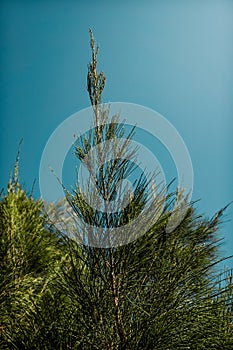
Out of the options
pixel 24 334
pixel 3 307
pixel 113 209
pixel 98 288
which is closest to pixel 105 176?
pixel 113 209

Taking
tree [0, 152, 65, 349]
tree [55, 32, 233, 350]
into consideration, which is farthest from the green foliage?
tree [0, 152, 65, 349]

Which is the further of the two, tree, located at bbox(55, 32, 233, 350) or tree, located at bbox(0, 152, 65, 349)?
tree, located at bbox(0, 152, 65, 349)

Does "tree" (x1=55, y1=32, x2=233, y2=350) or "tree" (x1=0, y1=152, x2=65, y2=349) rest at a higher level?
"tree" (x1=0, y1=152, x2=65, y2=349)

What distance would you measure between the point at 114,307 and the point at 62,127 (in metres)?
0.32

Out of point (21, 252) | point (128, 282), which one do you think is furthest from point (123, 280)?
point (21, 252)

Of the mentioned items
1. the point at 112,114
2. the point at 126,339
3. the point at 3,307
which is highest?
the point at 112,114

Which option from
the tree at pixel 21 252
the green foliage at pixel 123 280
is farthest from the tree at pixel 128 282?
the tree at pixel 21 252

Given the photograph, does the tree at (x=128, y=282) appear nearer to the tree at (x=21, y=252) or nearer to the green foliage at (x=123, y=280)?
the green foliage at (x=123, y=280)

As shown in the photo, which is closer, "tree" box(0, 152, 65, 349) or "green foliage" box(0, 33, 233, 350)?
"green foliage" box(0, 33, 233, 350)

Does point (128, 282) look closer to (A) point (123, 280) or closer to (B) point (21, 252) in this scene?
(A) point (123, 280)

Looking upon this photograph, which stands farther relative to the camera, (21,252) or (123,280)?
(21,252)

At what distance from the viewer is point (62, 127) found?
0.95 meters

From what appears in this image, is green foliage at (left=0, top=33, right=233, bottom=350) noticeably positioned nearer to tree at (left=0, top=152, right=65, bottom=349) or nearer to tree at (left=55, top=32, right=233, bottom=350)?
tree at (left=55, top=32, right=233, bottom=350)

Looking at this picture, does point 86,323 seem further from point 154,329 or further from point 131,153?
point 131,153
